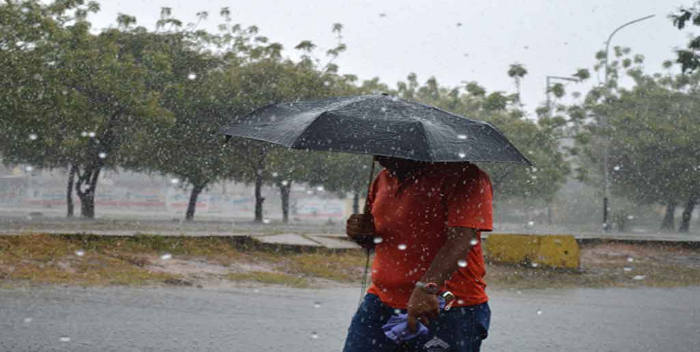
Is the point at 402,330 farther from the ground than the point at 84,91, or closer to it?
closer to it

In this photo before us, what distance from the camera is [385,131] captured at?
299cm

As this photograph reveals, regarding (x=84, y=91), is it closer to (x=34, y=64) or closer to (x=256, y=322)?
(x=34, y=64)

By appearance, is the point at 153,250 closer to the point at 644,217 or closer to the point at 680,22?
the point at 680,22

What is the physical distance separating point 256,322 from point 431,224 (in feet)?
12.9

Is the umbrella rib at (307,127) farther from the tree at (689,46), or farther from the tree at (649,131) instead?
the tree at (649,131)

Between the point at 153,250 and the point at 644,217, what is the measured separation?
56391 mm

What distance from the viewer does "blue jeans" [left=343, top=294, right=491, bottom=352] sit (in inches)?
110

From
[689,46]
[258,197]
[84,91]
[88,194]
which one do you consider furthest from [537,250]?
[258,197]

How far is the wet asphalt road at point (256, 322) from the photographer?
548 centimetres

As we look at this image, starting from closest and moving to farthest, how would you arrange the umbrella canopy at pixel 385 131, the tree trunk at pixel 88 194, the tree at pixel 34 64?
the umbrella canopy at pixel 385 131 < the tree at pixel 34 64 < the tree trunk at pixel 88 194

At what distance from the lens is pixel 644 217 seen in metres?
60.2

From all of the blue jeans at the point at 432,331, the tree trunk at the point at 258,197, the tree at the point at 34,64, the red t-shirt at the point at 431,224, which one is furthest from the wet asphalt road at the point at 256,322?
the tree trunk at the point at 258,197

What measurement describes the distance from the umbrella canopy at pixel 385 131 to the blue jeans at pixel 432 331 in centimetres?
61

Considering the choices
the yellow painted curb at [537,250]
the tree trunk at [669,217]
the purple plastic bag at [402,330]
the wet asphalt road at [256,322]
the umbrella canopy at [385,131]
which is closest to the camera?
the purple plastic bag at [402,330]
